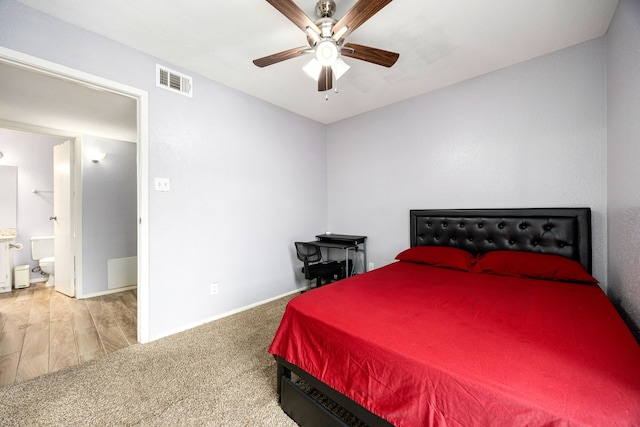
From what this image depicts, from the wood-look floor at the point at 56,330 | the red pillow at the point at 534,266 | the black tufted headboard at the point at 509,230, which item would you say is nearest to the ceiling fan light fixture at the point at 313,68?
the black tufted headboard at the point at 509,230

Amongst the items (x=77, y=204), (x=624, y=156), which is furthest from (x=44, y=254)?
(x=624, y=156)

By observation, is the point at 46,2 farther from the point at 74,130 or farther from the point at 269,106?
the point at 74,130

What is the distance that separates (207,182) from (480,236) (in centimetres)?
287

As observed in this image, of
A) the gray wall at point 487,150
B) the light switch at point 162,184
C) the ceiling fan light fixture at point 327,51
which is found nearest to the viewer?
the ceiling fan light fixture at point 327,51

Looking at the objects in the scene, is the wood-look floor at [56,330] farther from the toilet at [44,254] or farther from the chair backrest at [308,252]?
the chair backrest at [308,252]

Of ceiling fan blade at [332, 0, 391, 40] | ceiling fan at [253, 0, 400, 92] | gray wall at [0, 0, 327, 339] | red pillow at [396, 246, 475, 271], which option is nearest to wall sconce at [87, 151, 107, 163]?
gray wall at [0, 0, 327, 339]

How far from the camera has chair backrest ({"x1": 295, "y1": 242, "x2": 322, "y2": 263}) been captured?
3.16 meters

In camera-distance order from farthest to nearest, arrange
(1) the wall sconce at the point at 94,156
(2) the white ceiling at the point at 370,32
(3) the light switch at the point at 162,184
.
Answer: (1) the wall sconce at the point at 94,156 → (3) the light switch at the point at 162,184 → (2) the white ceiling at the point at 370,32

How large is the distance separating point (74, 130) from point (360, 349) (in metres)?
4.66

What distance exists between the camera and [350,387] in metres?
1.12

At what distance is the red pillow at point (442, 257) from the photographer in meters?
2.35

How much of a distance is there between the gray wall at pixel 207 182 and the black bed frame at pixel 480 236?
149cm

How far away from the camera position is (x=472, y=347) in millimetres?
1015

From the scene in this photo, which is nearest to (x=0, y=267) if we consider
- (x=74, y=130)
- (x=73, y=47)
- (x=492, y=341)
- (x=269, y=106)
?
(x=74, y=130)
